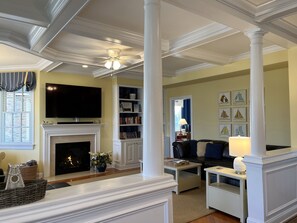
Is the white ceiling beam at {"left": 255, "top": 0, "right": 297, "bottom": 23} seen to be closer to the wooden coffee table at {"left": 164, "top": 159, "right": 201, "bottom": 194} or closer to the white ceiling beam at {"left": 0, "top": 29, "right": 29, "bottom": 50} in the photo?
the wooden coffee table at {"left": 164, "top": 159, "right": 201, "bottom": 194}

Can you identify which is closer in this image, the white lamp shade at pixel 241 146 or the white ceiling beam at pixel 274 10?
the white ceiling beam at pixel 274 10

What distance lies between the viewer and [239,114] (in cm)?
547

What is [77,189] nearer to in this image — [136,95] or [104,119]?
[104,119]

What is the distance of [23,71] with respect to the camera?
5410mm

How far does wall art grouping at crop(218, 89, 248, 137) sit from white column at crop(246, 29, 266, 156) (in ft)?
8.69

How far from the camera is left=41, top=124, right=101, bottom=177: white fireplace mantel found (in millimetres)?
5406

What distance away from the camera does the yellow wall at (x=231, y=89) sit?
15.6 feet

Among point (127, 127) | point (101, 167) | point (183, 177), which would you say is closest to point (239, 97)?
point (183, 177)

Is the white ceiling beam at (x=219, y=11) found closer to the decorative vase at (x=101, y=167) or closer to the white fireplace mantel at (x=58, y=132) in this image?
the white fireplace mantel at (x=58, y=132)

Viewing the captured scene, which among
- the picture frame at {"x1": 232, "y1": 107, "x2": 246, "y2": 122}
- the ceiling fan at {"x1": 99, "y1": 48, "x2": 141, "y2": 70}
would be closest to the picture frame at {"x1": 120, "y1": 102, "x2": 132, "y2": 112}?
the ceiling fan at {"x1": 99, "y1": 48, "x2": 141, "y2": 70}

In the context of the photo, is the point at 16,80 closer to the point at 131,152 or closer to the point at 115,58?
the point at 115,58

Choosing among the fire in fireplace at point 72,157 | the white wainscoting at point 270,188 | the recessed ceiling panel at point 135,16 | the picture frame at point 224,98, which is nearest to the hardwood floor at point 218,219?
the white wainscoting at point 270,188

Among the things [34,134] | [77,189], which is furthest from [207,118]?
[77,189]

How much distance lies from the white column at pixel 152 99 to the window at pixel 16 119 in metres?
4.58
